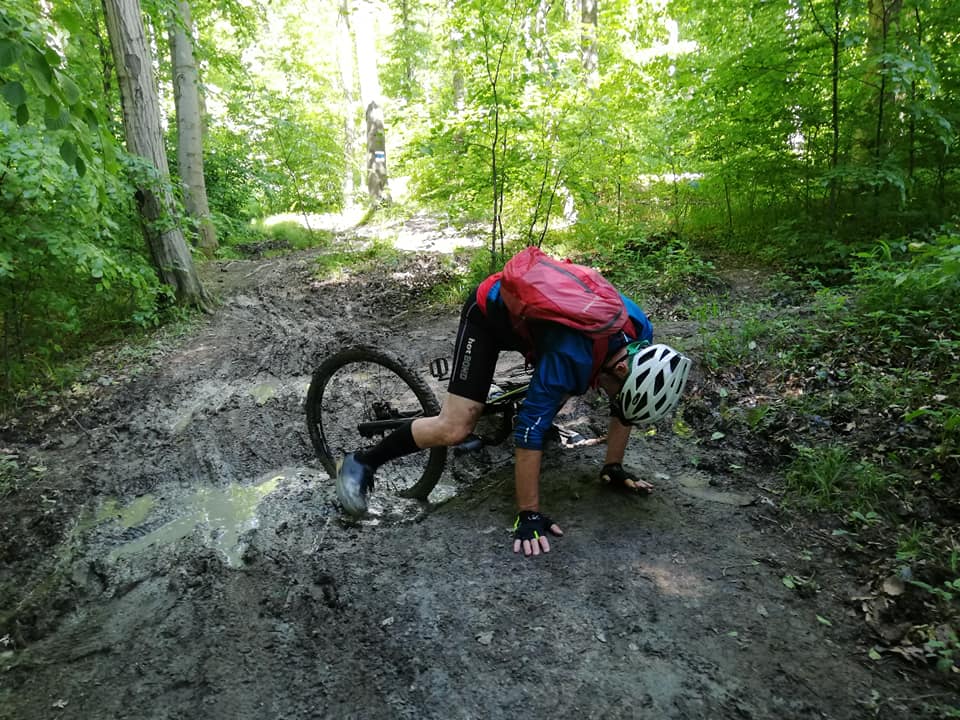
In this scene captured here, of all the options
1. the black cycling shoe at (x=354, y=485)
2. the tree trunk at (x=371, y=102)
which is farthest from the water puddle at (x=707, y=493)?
the tree trunk at (x=371, y=102)

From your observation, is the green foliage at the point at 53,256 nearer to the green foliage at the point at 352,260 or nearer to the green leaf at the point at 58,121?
the green leaf at the point at 58,121

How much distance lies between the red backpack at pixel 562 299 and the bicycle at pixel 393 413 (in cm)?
82

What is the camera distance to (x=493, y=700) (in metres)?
1.99

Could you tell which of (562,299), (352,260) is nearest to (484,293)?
(562,299)

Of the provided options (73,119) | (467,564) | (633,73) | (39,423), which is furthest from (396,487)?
(633,73)

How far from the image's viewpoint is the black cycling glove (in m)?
2.78

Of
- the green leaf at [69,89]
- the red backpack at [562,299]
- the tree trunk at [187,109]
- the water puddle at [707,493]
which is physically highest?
the tree trunk at [187,109]

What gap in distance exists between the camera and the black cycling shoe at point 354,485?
10.4 ft

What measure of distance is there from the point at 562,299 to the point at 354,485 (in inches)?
65.3

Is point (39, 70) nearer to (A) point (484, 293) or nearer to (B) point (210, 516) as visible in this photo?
(A) point (484, 293)

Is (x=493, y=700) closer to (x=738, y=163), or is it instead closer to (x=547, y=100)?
(x=547, y=100)

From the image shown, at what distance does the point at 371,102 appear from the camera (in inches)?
578

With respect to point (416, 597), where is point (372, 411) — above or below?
above

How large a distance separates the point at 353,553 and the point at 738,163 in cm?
715
